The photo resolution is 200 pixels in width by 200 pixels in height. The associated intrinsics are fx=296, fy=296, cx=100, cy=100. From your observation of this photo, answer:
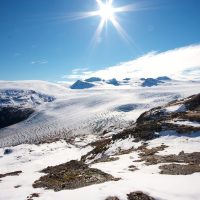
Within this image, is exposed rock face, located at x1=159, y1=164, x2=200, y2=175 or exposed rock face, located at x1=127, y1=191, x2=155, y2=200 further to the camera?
exposed rock face, located at x1=159, y1=164, x2=200, y2=175

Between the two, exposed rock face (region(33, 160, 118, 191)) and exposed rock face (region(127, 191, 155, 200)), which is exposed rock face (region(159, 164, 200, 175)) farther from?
exposed rock face (region(127, 191, 155, 200))

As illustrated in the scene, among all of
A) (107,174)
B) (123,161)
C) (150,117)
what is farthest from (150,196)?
(150,117)

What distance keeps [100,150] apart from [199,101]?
144 ft

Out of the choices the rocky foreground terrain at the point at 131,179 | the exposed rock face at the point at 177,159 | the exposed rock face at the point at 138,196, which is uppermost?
the exposed rock face at the point at 177,159

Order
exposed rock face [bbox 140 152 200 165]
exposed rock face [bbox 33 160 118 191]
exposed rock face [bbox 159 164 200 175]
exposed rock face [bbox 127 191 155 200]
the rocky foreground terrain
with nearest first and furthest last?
exposed rock face [bbox 127 191 155 200] < the rocky foreground terrain < exposed rock face [bbox 33 160 118 191] < exposed rock face [bbox 159 164 200 175] < exposed rock face [bbox 140 152 200 165]

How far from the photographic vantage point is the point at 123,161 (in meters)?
39.0

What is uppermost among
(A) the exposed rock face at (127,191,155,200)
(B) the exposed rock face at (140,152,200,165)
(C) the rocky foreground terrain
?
(B) the exposed rock face at (140,152,200,165)

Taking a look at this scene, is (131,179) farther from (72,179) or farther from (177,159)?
(177,159)

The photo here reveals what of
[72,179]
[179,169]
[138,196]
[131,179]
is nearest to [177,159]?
[179,169]

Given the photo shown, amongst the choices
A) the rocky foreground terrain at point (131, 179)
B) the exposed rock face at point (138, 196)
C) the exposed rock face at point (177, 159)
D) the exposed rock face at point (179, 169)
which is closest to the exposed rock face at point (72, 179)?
the rocky foreground terrain at point (131, 179)

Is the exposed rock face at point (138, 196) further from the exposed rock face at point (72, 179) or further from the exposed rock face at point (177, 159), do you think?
the exposed rock face at point (177, 159)

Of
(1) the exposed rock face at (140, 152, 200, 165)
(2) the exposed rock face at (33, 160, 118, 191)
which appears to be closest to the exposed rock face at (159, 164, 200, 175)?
(1) the exposed rock face at (140, 152, 200, 165)

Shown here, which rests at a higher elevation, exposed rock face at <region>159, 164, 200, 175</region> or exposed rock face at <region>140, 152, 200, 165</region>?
exposed rock face at <region>140, 152, 200, 165</region>

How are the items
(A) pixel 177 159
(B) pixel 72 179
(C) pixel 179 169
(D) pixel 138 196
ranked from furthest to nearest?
(A) pixel 177 159 → (C) pixel 179 169 → (B) pixel 72 179 → (D) pixel 138 196
